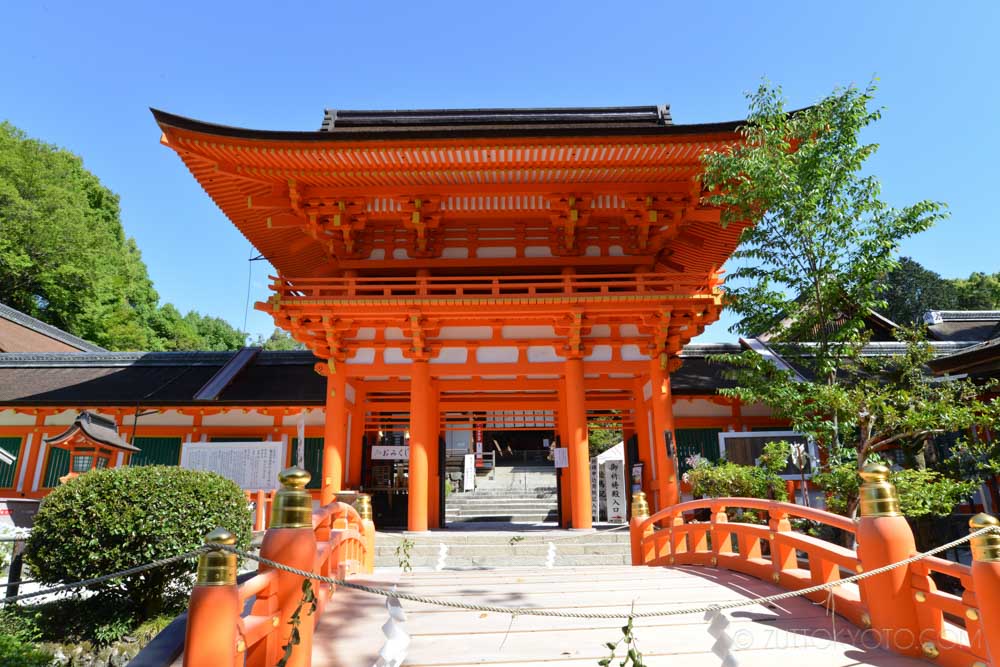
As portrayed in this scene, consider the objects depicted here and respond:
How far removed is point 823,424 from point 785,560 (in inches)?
101

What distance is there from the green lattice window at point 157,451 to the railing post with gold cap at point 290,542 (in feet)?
44.1

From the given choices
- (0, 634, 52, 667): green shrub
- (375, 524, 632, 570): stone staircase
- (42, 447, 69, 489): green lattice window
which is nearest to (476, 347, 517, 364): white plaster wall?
(375, 524, 632, 570): stone staircase

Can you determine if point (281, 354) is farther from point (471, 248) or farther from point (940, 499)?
point (940, 499)

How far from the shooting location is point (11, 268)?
2798cm

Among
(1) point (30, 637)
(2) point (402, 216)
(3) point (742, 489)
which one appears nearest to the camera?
(1) point (30, 637)

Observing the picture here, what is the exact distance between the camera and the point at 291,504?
3.14 metres

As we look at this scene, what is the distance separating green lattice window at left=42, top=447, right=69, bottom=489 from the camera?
14.3 metres

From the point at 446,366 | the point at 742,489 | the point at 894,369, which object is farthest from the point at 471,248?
the point at 894,369

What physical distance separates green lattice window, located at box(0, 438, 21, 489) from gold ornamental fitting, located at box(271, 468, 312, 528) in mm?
15888

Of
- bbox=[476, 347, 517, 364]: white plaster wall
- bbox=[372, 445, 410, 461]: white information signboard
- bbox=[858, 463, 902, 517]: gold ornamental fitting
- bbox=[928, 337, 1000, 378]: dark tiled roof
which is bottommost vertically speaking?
bbox=[858, 463, 902, 517]: gold ornamental fitting

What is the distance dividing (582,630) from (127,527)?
17.8 ft

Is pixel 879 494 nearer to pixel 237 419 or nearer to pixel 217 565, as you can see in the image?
pixel 217 565

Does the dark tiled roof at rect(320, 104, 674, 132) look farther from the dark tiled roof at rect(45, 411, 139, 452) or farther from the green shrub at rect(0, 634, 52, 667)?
the green shrub at rect(0, 634, 52, 667)

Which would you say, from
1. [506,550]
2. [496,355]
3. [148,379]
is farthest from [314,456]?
[506,550]
